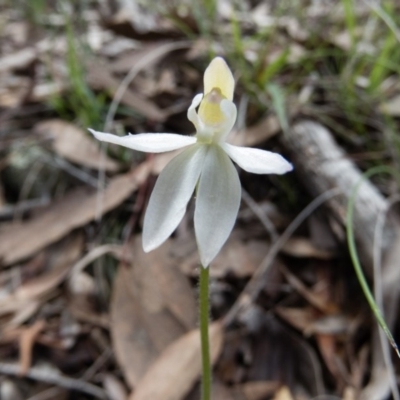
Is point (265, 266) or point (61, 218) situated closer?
point (265, 266)

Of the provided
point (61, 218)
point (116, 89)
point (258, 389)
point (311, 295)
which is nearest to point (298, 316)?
point (311, 295)

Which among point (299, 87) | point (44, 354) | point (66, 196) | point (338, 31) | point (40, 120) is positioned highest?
point (338, 31)

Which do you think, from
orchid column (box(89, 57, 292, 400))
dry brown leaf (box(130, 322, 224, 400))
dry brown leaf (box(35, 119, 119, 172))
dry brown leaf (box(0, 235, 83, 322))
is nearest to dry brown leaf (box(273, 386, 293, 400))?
A: dry brown leaf (box(130, 322, 224, 400))

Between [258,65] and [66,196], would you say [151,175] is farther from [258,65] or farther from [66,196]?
[258,65]

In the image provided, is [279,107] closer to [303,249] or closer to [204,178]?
[303,249]

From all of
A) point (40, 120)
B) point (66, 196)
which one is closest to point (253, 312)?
point (66, 196)

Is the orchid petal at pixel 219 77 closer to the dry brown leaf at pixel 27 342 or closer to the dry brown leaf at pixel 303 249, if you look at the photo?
the dry brown leaf at pixel 303 249
